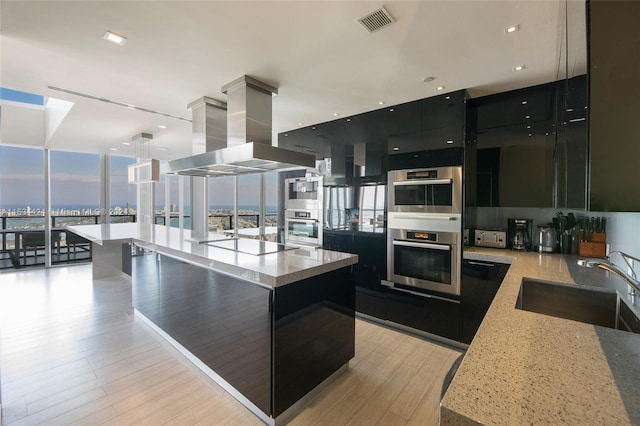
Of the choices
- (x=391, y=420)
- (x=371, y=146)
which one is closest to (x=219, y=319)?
(x=391, y=420)

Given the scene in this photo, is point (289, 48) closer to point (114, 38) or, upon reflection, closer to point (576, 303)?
point (114, 38)

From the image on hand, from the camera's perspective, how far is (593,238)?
2.43 meters

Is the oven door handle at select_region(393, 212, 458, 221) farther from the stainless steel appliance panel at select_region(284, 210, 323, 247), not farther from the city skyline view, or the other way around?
the city skyline view

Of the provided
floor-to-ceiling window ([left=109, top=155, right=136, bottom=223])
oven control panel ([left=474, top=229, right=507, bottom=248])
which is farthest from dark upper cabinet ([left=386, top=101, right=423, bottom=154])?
floor-to-ceiling window ([left=109, top=155, right=136, bottom=223])

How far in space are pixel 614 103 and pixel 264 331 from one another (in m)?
1.85

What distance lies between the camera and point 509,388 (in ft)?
2.33

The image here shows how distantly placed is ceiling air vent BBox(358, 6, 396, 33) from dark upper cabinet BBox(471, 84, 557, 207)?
170 cm

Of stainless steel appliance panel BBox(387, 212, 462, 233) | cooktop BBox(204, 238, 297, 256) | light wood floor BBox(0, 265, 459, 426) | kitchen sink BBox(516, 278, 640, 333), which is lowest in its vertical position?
light wood floor BBox(0, 265, 459, 426)

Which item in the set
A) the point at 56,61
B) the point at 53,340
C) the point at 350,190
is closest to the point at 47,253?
the point at 53,340

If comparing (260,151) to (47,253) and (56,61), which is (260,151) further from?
(47,253)

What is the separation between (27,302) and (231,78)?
4351 mm

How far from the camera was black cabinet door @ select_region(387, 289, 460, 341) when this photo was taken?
2.80 meters

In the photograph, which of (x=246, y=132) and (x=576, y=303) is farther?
(x=246, y=132)

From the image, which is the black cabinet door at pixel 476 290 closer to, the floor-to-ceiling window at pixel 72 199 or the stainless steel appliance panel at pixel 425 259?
the stainless steel appliance panel at pixel 425 259
